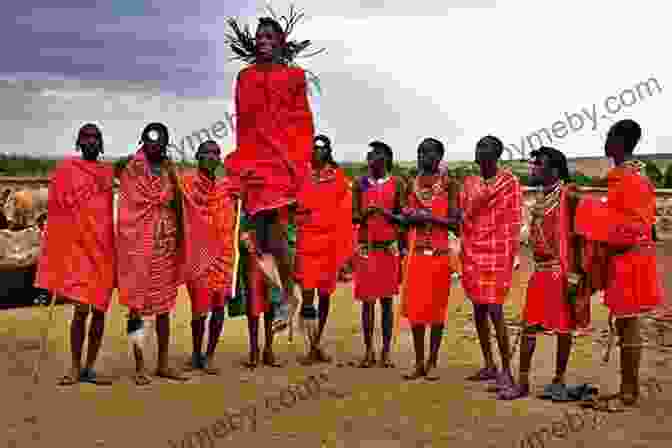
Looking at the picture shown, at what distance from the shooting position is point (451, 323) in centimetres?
1074

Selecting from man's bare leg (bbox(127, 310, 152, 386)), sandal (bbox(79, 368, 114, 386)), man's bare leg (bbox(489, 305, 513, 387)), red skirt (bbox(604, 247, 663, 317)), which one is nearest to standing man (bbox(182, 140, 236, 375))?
man's bare leg (bbox(127, 310, 152, 386))

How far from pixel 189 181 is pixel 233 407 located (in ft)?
8.56

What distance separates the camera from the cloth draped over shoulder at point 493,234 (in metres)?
6.72

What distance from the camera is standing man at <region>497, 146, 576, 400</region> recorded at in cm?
634

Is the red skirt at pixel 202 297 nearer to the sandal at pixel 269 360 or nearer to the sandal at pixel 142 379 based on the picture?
the sandal at pixel 269 360

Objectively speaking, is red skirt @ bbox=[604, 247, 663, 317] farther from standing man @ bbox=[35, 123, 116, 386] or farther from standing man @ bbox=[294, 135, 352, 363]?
standing man @ bbox=[35, 123, 116, 386]

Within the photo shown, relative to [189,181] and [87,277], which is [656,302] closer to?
[189,181]

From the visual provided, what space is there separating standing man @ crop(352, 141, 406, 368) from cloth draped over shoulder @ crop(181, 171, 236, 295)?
1.44 m

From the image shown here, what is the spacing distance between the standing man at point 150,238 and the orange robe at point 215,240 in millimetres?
240

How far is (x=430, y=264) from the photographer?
7.18 m

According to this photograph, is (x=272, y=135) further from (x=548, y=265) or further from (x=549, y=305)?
(x=549, y=305)

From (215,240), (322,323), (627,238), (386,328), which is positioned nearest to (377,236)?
(386,328)

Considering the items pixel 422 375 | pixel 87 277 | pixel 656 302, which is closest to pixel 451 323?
pixel 422 375

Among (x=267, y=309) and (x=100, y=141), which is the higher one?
(x=100, y=141)
